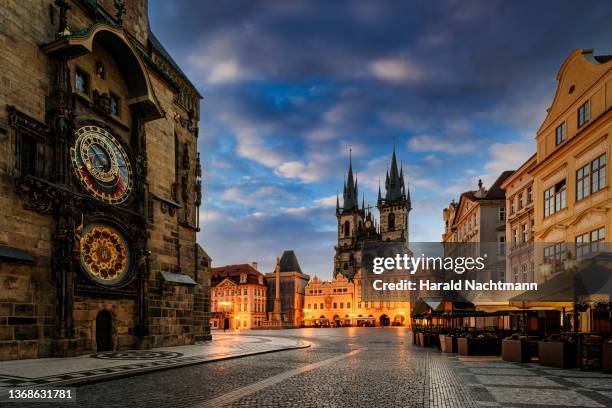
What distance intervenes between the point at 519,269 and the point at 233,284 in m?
77.2

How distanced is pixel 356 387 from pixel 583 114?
2206cm

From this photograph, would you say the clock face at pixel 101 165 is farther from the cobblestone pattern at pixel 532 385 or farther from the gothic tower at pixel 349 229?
the gothic tower at pixel 349 229

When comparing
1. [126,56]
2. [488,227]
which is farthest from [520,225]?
[126,56]

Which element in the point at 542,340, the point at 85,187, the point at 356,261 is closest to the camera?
the point at 542,340

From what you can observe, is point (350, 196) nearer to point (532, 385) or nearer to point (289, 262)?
point (289, 262)

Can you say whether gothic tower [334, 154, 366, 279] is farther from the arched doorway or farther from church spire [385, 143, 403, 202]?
the arched doorway

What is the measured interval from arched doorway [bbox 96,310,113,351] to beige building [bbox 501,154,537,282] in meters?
26.9

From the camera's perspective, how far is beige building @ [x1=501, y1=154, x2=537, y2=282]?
35.7m

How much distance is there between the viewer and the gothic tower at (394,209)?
483 feet

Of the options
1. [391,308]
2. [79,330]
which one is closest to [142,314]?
[79,330]

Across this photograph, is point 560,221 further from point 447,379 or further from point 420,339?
point 447,379

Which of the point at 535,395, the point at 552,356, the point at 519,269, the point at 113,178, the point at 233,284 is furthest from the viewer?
the point at 233,284

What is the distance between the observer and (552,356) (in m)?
16.6

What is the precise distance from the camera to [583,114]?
1046 inches
